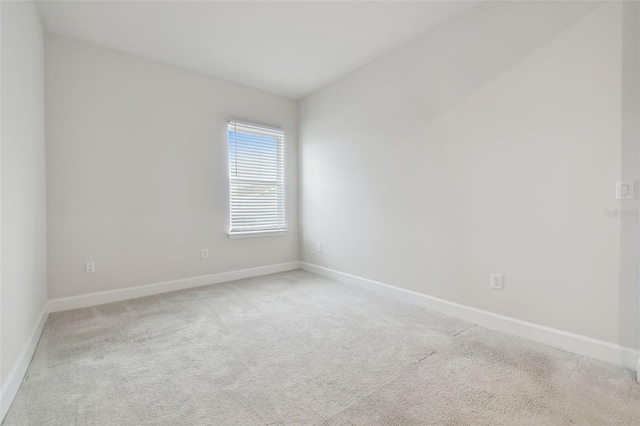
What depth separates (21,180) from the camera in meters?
1.91

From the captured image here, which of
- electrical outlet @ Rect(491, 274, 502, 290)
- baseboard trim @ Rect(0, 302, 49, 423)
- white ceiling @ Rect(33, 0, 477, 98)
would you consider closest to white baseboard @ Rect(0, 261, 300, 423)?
baseboard trim @ Rect(0, 302, 49, 423)

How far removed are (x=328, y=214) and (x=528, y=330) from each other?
2.50 meters

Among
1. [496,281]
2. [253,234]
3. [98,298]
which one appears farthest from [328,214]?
[98,298]

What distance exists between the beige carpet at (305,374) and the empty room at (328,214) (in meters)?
0.02

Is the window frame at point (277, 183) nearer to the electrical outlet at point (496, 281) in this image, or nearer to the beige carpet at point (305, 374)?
the beige carpet at point (305, 374)

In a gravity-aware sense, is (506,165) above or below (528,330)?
above

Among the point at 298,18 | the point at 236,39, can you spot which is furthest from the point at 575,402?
the point at 236,39

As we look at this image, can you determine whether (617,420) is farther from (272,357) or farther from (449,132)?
(449,132)

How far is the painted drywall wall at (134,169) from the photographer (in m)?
2.83

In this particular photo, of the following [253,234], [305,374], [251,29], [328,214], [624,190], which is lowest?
[305,374]

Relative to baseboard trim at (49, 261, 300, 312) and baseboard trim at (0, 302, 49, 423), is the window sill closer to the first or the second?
baseboard trim at (49, 261, 300, 312)

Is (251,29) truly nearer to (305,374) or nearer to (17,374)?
(305,374)

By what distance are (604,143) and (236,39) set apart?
122 inches

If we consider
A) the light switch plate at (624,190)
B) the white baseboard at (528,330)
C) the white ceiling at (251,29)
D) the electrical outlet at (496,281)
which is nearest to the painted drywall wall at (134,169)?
the white ceiling at (251,29)
